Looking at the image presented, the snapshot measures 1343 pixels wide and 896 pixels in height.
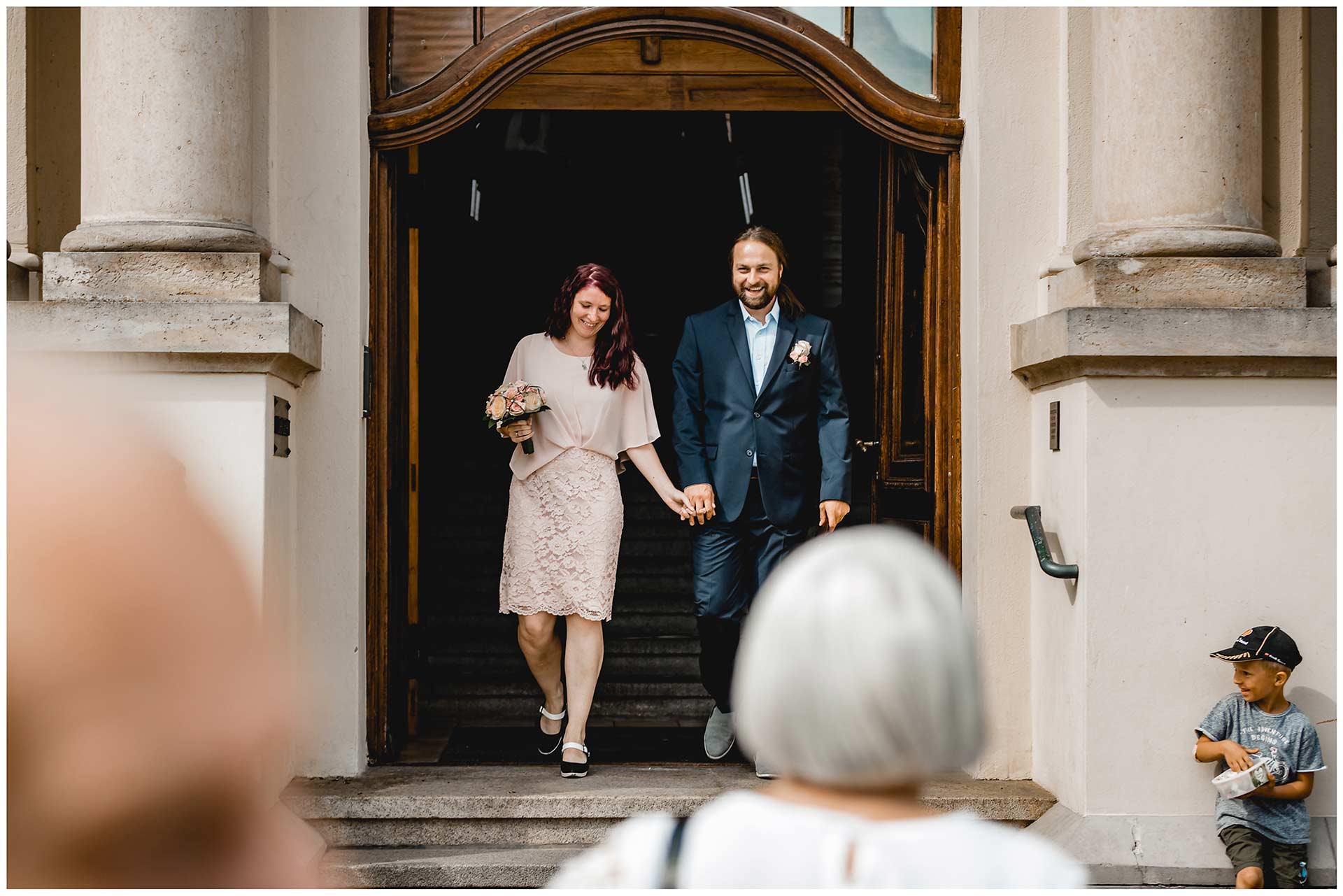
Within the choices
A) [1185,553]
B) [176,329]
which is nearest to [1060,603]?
[1185,553]

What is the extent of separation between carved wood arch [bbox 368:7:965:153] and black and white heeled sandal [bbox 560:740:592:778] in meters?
2.46

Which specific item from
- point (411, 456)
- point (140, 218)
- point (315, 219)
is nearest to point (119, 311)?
point (140, 218)

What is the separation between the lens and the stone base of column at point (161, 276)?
486cm

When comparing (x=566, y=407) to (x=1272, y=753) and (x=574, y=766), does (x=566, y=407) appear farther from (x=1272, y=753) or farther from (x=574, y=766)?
(x=1272, y=753)

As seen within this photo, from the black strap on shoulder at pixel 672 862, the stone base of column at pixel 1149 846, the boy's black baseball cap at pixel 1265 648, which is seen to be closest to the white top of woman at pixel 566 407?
the stone base of column at pixel 1149 846

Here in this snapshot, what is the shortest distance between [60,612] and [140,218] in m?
4.42

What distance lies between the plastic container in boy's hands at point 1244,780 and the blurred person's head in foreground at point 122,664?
14.2 feet

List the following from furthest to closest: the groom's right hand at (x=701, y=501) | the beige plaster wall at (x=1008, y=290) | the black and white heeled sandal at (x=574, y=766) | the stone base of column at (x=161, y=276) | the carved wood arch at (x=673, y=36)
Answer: the groom's right hand at (x=701, y=501), the carved wood arch at (x=673, y=36), the beige plaster wall at (x=1008, y=290), the black and white heeled sandal at (x=574, y=766), the stone base of column at (x=161, y=276)

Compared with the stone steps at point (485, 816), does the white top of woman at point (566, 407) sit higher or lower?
higher

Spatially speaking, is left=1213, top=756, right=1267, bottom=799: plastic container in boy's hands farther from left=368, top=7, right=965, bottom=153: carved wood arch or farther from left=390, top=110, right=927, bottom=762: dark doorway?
left=390, top=110, right=927, bottom=762: dark doorway

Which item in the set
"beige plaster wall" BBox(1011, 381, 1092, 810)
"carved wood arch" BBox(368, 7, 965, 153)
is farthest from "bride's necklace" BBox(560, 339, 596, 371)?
"beige plaster wall" BBox(1011, 381, 1092, 810)

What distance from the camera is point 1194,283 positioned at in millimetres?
4992

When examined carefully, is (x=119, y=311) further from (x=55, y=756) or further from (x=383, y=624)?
(x=55, y=756)

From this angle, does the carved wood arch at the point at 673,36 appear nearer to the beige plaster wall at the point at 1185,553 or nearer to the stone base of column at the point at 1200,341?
the stone base of column at the point at 1200,341
